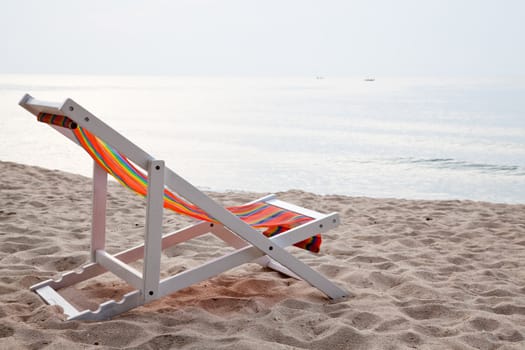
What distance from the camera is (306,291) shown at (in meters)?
2.99

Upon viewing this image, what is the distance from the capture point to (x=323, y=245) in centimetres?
407

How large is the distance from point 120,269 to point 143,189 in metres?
0.39

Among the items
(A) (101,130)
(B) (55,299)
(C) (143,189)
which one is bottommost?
(B) (55,299)

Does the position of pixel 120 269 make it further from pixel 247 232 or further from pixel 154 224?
pixel 247 232

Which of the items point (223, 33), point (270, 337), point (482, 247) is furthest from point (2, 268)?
point (223, 33)

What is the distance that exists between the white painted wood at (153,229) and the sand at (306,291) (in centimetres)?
16

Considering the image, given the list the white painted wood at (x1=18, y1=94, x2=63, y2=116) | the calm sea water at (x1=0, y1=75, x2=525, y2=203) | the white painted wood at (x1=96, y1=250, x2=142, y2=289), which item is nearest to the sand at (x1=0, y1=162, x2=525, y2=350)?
the white painted wood at (x1=96, y1=250, x2=142, y2=289)

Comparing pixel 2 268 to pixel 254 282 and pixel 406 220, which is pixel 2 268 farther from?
pixel 406 220

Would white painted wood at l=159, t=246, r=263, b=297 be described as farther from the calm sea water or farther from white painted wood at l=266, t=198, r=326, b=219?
the calm sea water

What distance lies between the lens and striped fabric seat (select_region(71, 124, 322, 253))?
8.33ft

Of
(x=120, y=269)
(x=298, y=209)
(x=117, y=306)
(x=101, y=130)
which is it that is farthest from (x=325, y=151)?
→ (x=101, y=130)

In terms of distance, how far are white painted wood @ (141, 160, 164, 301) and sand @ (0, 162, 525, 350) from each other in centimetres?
16

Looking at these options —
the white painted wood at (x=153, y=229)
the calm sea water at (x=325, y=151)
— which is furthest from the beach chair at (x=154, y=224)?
the calm sea water at (x=325, y=151)

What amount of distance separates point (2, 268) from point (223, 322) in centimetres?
140
